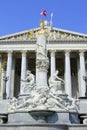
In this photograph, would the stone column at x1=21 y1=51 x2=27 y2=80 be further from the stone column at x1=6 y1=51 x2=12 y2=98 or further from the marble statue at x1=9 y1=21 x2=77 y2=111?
the marble statue at x1=9 y1=21 x2=77 y2=111

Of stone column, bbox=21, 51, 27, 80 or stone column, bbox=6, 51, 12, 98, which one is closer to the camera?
stone column, bbox=6, 51, 12, 98

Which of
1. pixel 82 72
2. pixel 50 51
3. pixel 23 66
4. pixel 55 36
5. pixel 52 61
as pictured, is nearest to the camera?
pixel 82 72

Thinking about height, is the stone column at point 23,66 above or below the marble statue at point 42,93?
above

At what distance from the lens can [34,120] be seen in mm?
20078

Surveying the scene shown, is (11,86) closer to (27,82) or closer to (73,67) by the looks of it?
(73,67)

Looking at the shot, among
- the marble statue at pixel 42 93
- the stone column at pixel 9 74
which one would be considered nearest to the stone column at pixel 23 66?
the stone column at pixel 9 74

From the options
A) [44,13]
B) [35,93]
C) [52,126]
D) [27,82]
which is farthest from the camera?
[44,13]

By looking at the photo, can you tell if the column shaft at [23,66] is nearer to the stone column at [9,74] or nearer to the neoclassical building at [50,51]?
the neoclassical building at [50,51]

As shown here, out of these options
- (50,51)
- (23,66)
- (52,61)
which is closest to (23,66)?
(23,66)

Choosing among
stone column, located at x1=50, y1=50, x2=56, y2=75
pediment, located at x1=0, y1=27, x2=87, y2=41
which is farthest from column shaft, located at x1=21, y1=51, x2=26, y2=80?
stone column, located at x1=50, y1=50, x2=56, y2=75

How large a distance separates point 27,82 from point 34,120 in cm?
528

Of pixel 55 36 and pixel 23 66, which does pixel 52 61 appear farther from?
pixel 23 66

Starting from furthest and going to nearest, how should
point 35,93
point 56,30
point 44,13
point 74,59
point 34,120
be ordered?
1. point 74,59
2. point 56,30
3. point 44,13
4. point 35,93
5. point 34,120

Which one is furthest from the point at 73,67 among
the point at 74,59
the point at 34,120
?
the point at 34,120
